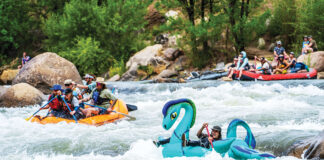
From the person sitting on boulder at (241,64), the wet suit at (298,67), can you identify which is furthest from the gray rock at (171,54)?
the wet suit at (298,67)

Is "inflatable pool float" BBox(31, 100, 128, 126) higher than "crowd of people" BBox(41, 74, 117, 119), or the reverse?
"crowd of people" BBox(41, 74, 117, 119)

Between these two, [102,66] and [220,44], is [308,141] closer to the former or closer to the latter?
[220,44]

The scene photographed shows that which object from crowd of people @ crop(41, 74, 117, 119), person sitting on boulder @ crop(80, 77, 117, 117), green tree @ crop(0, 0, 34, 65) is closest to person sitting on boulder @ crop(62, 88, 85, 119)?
crowd of people @ crop(41, 74, 117, 119)

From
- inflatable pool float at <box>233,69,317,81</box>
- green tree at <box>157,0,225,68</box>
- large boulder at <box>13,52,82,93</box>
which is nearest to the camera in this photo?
inflatable pool float at <box>233,69,317,81</box>

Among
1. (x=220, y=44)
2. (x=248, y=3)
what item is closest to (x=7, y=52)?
(x=220, y=44)

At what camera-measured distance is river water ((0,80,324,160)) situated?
507 cm

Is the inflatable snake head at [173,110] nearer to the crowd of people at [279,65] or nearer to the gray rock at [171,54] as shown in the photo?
the crowd of people at [279,65]

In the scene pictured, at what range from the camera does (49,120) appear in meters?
6.66

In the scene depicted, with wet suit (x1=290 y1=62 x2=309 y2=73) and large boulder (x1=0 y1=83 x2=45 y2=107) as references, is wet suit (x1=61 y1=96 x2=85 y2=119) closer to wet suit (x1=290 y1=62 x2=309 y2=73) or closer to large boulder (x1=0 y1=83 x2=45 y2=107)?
large boulder (x1=0 y1=83 x2=45 y2=107)

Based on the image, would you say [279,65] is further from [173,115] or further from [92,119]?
[173,115]

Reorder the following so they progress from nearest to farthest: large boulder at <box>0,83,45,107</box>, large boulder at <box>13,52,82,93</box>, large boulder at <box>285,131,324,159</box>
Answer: large boulder at <box>285,131,324,159</box> < large boulder at <box>0,83,45,107</box> < large boulder at <box>13,52,82,93</box>

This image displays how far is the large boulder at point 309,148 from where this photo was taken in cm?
390

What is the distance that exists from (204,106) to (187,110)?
467 centimetres

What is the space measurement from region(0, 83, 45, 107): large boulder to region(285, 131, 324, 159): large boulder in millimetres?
7475
